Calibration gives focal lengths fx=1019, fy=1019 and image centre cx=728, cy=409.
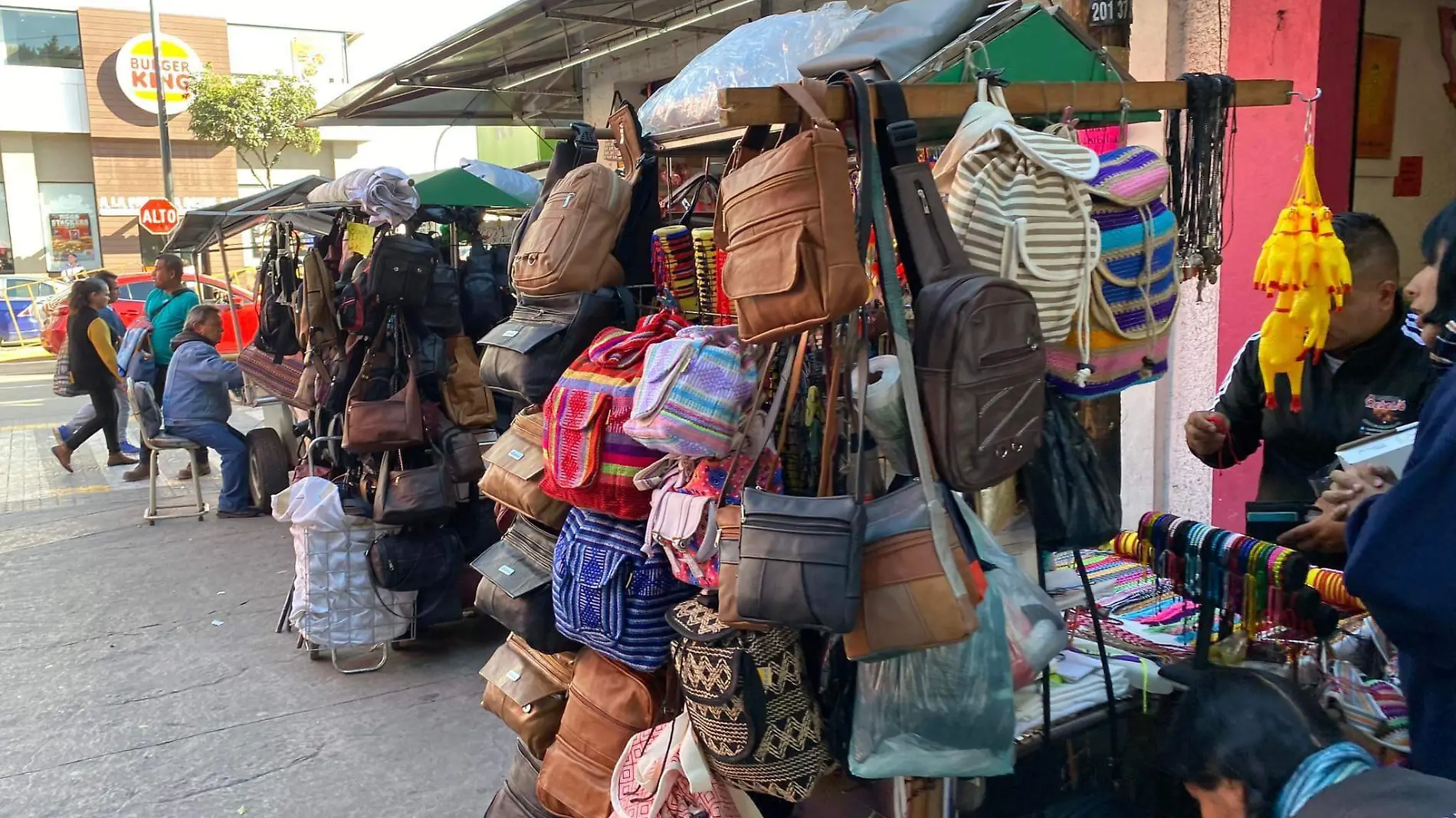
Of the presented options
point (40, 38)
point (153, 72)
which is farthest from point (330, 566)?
point (40, 38)

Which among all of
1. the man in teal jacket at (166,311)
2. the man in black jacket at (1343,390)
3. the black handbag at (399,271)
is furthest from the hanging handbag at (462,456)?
the man in teal jacket at (166,311)

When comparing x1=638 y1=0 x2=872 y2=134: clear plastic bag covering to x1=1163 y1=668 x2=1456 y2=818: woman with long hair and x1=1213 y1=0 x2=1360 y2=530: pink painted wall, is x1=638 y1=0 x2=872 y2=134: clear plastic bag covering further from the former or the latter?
x1=1213 y1=0 x2=1360 y2=530: pink painted wall

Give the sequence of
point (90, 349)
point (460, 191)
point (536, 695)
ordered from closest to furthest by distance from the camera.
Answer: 1. point (536, 695)
2. point (460, 191)
3. point (90, 349)

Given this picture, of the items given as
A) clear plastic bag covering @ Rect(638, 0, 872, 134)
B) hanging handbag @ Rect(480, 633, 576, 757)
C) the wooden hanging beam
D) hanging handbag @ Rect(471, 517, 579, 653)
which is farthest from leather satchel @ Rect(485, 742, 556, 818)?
the wooden hanging beam

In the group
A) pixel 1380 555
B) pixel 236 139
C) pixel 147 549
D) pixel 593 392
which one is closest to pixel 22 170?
pixel 236 139

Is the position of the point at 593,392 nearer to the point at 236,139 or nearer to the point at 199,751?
the point at 199,751

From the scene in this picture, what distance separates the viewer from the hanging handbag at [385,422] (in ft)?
16.3

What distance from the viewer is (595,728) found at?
289cm

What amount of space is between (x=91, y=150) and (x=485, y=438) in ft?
96.9

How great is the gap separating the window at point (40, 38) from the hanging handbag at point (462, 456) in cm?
2998

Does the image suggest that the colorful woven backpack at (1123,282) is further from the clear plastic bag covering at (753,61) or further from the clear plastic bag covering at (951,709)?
the clear plastic bag covering at (753,61)

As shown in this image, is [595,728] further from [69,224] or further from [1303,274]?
[69,224]

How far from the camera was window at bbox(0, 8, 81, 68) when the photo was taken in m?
27.6

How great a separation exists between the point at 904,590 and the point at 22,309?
87.4 feet
